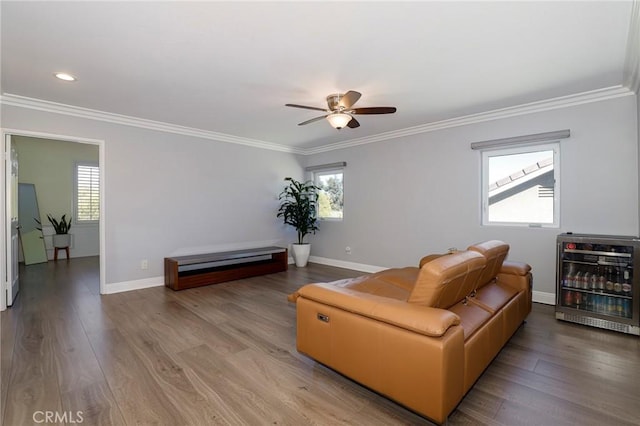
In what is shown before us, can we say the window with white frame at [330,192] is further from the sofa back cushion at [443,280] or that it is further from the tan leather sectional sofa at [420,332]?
the sofa back cushion at [443,280]

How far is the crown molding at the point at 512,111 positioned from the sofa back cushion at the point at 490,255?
2.09 metres

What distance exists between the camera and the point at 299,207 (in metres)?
5.89

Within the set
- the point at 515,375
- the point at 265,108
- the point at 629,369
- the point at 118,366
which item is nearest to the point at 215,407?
the point at 118,366

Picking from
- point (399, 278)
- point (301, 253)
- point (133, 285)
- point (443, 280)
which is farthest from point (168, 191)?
point (443, 280)

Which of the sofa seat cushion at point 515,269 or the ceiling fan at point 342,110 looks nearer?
the sofa seat cushion at point 515,269

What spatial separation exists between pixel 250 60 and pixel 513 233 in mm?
3743

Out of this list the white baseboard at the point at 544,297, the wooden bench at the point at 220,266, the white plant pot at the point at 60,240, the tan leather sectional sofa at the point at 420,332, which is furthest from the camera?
the white plant pot at the point at 60,240

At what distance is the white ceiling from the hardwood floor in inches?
95.9

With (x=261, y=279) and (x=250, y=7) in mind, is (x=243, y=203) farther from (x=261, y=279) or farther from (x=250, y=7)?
(x=250, y=7)

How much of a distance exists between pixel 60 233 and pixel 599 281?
30.1 feet

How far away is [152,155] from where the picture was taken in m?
4.44

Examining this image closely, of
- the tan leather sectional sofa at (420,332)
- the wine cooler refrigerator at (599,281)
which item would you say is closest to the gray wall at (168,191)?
the tan leather sectional sofa at (420,332)

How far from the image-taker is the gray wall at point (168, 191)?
404 cm

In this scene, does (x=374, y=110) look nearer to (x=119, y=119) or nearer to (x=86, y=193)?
(x=119, y=119)
